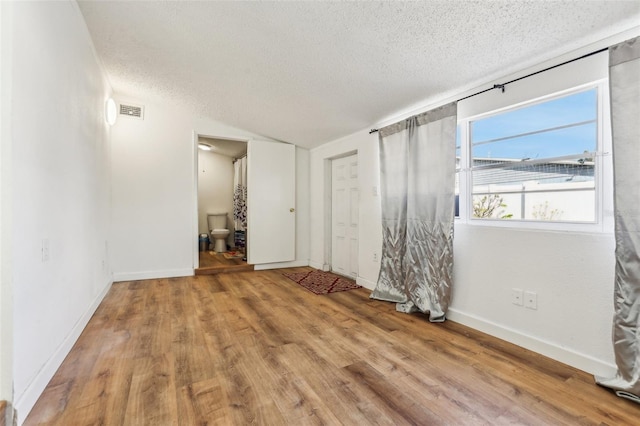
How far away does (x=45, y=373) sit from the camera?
1586 millimetres

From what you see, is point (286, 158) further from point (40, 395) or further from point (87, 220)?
point (40, 395)

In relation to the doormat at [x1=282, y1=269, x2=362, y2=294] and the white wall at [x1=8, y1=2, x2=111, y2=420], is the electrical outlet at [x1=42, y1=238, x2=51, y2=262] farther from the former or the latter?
the doormat at [x1=282, y1=269, x2=362, y2=294]

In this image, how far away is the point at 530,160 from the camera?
82.9 inches

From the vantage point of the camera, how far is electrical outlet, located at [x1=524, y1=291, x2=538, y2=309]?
2002 millimetres

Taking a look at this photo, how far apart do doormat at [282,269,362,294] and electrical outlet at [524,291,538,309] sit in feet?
6.26

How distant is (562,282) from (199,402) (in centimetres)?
229

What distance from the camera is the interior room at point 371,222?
1.43m

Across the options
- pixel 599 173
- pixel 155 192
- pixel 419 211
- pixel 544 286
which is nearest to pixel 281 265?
pixel 155 192

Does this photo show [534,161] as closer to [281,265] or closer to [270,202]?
[270,202]

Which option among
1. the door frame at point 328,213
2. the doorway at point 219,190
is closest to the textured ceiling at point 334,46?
the door frame at point 328,213

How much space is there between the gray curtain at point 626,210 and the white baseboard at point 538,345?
111 millimetres

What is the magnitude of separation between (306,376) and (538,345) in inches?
63.2

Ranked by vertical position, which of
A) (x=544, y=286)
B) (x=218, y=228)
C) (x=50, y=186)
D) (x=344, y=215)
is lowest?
(x=544, y=286)

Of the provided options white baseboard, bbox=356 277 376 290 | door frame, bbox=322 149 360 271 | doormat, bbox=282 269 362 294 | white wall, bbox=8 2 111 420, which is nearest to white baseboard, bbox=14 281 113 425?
white wall, bbox=8 2 111 420
